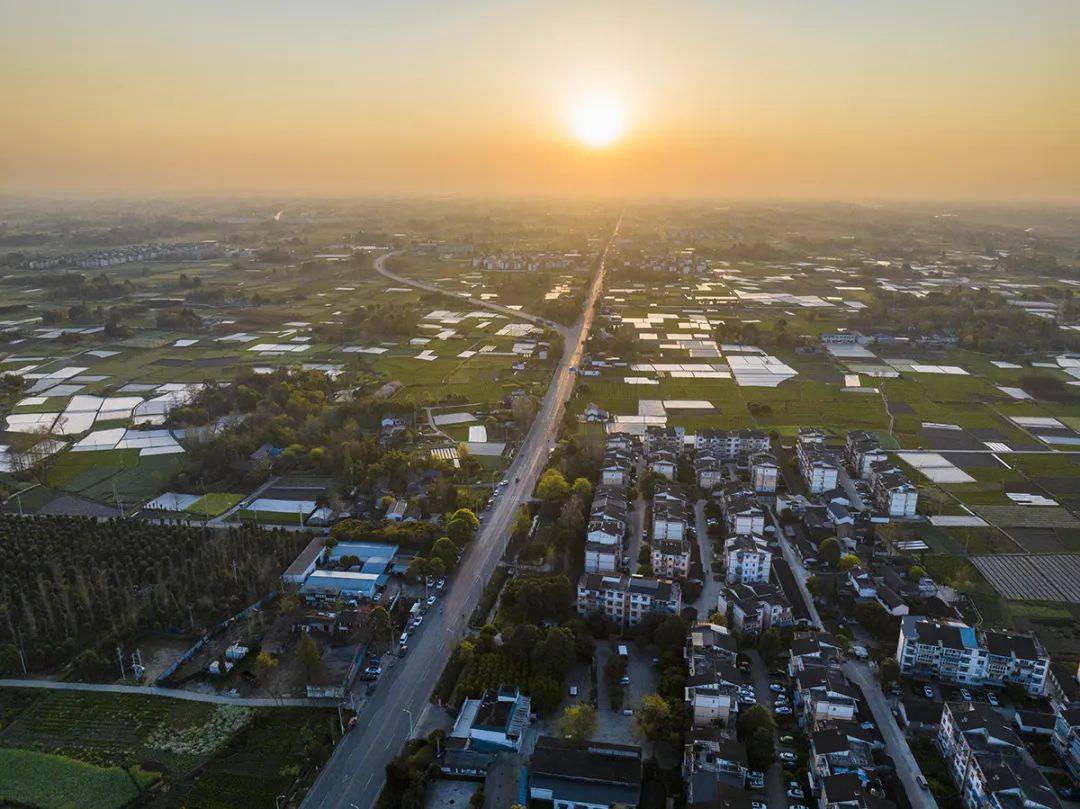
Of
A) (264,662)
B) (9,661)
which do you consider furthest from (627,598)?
(9,661)

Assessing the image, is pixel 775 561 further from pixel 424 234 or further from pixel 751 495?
pixel 424 234

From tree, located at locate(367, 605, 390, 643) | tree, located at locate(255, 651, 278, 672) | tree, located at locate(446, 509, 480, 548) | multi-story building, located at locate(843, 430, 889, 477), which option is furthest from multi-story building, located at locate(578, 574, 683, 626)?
multi-story building, located at locate(843, 430, 889, 477)

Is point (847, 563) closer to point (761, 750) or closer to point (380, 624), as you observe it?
point (761, 750)

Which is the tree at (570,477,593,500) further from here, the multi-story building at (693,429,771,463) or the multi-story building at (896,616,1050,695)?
the multi-story building at (896,616,1050,695)

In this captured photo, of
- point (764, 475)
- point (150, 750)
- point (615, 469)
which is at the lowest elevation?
point (150, 750)

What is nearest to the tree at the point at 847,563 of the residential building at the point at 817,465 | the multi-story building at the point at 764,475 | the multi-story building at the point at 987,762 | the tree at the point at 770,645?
the tree at the point at 770,645

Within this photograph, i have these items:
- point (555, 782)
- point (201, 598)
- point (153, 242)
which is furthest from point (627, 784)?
point (153, 242)
